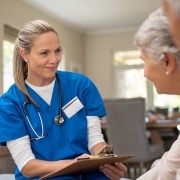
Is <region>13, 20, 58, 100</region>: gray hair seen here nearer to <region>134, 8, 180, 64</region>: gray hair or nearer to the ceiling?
<region>134, 8, 180, 64</region>: gray hair

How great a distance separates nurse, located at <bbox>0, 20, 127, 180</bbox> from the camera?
5.16 ft

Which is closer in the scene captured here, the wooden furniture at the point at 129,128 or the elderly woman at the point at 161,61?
the elderly woman at the point at 161,61

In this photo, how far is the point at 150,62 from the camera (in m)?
0.88

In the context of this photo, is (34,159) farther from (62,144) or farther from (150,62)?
(150,62)

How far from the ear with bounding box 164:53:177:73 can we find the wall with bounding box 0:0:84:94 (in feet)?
18.6

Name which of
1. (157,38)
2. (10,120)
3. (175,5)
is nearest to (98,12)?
(10,120)

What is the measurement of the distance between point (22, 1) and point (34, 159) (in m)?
5.86

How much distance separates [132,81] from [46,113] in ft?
26.7

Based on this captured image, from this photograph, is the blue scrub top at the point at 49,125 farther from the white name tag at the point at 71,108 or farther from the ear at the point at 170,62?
the ear at the point at 170,62

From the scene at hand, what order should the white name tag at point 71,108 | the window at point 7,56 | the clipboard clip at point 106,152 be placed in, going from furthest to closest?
the window at point 7,56, the white name tag at point 71,108, the clipboard clip at point 106,152

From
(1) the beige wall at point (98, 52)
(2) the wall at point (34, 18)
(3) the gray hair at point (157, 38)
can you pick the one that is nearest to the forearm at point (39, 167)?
(3) the gray hair at point (157, 38)

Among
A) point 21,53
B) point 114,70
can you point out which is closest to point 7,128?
point 21,53

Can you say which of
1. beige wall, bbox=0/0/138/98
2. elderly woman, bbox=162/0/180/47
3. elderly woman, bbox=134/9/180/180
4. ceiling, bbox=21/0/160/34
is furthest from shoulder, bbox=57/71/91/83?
beige wall, bbox=0/0/138/98

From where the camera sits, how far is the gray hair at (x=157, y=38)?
0.82 m
